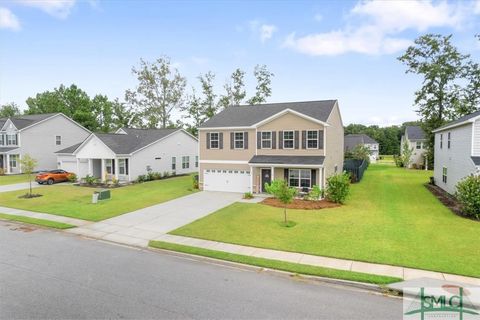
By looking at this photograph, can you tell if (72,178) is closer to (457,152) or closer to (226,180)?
(226,180)

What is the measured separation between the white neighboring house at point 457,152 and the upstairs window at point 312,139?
902 centimetres

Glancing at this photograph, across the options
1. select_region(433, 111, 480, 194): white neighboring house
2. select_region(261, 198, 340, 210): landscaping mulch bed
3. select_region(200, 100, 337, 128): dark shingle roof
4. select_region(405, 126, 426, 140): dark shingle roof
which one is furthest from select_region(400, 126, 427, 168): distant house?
select_region(261, 198, 340, 210): landscaping mulch bed

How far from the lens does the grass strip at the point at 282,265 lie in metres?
7.83

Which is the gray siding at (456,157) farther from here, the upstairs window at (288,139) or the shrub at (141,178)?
the shrub at (141,178)

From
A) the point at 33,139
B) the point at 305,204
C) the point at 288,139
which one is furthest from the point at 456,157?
the point at 33,139

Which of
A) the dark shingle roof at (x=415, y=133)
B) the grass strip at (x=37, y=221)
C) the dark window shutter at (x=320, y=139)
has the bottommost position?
the grass strip at (x=37, y=221)

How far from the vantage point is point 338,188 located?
60.3 feet

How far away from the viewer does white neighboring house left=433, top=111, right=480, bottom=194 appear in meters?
17.0

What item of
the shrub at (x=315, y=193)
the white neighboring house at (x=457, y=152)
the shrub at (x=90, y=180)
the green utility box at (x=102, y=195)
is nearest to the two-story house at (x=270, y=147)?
the shrub at (x=315, y=193)

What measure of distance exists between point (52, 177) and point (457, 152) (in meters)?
36.5

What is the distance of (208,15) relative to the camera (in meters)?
18.0

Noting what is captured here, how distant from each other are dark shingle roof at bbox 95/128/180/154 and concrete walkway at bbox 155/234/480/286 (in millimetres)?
20583

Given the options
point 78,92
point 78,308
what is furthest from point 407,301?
point 78,92

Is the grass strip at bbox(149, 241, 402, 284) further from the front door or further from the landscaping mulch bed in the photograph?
the front door
